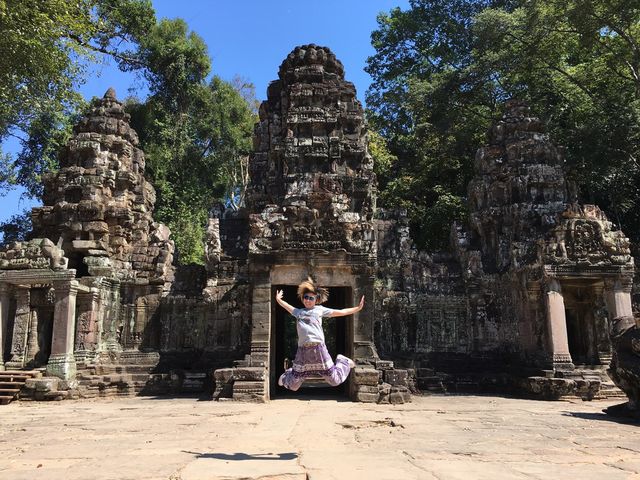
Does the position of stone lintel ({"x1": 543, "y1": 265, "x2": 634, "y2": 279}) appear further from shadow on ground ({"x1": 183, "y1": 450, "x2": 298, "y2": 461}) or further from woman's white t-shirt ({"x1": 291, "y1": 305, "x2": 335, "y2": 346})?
shadow on ground ({"x1": 183, "y1": 450, "x2": 298, "y2": 461})

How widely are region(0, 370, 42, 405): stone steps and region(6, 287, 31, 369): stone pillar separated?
91 cm

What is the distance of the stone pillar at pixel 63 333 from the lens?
1218cm

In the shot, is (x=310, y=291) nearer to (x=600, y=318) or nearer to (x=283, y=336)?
(x=283, y=336)

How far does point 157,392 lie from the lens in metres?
12.8

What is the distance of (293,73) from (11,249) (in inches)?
348

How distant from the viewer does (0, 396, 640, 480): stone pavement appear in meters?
3.99

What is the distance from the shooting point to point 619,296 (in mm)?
11906

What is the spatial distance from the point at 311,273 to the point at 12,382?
7.46 m

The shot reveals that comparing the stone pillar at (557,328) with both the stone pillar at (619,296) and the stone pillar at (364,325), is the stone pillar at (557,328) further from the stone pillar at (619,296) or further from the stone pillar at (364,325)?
the stone pillar at (364,325)

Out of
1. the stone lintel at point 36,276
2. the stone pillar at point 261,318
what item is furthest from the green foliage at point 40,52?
the stone pillar at point 261,318

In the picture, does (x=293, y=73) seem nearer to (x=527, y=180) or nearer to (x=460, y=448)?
(x=527, y=180)

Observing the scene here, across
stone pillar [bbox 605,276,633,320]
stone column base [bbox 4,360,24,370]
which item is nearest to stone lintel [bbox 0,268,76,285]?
stone column base [bbox 4,360,24,370]

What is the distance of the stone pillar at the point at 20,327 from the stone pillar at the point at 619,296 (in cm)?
1456

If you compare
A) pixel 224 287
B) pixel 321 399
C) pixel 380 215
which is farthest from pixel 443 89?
pixel 321 399
